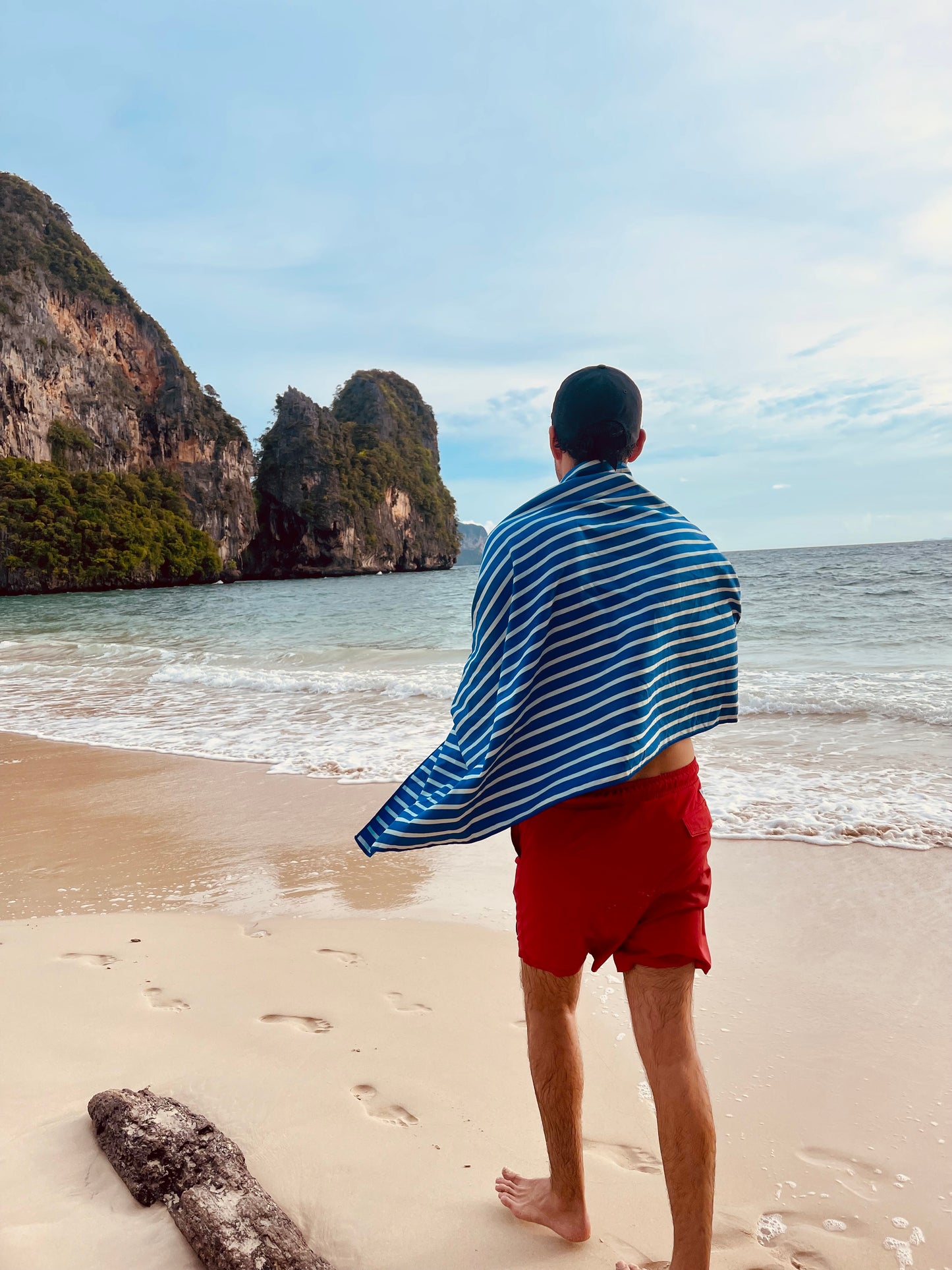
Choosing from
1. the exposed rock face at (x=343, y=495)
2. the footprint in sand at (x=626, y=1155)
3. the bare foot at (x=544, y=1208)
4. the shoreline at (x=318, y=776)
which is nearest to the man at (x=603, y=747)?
the bare foot at (x=544, y=1208)

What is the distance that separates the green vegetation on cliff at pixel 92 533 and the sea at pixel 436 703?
110ft

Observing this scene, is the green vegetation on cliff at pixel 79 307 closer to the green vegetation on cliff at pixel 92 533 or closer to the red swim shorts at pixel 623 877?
the green vegetation on cliff at pixel 92 533

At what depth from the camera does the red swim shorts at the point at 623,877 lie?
130 centimetres

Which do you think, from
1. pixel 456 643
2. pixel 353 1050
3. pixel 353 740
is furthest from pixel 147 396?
pixel 353 1050

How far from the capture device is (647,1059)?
4.36ft

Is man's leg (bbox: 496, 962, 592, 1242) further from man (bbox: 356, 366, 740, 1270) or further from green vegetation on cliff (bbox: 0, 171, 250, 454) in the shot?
green vegetation on cliff (bbox: 0, 171, 250, 454)

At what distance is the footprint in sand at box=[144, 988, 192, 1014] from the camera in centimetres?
235

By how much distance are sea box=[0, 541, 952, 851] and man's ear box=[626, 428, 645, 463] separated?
2.95 m

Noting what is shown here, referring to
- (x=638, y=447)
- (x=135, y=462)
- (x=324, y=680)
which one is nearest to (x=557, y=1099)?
(x=638, y=447)

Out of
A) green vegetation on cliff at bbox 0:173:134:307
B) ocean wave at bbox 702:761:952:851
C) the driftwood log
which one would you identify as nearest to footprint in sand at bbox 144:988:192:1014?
the driftwood log

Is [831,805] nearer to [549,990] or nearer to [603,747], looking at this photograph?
[549,990]

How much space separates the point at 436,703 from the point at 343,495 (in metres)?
70.4

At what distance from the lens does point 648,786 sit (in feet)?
4.30

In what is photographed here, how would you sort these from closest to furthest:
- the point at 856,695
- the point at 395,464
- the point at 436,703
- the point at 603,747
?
1. the point at 603,747
2. the point at 856,695
3. the point at 436,703
4. the point at 395,464
